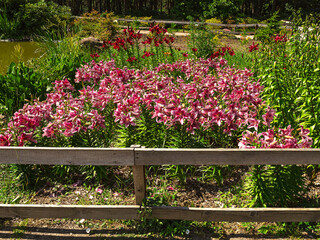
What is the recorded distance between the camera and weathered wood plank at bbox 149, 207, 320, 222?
310cm

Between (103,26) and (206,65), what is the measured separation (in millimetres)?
10448

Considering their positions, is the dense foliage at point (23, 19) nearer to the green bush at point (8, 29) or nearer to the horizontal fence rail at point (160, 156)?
the green bush at point (8, 29)

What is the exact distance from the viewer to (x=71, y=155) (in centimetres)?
292

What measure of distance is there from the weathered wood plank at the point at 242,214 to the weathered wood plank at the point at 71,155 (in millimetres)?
845

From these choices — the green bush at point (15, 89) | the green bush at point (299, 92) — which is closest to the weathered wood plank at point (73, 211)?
the green bush at point (299, 92)

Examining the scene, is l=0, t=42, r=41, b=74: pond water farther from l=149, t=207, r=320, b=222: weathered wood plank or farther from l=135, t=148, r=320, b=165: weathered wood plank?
l=149, t=207, r=320, b=222: weathered wood plank

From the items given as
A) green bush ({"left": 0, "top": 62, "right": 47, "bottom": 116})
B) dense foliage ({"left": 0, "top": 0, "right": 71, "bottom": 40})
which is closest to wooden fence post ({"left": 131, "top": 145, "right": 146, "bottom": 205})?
green bush ({"left": 0, "top": 62, "right": 47, "bottom": 116})

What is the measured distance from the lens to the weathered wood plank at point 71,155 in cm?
287

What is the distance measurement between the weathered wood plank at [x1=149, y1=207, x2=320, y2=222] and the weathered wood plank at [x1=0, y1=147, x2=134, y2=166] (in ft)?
2.77

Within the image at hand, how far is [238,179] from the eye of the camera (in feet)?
13.7

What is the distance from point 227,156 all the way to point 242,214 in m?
0.85

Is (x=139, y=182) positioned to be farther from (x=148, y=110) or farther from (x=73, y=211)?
(x=148, y=110)

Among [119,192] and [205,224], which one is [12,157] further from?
[205,224]

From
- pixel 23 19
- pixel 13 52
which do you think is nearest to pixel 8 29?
pixel 23 19
